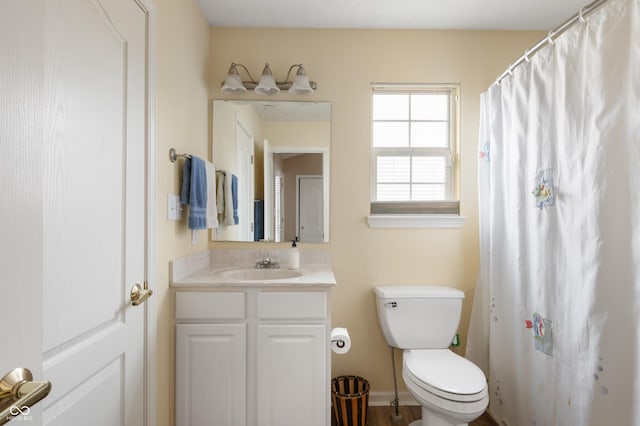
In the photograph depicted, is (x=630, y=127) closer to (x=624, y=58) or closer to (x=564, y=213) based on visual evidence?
(x=624, y=58)

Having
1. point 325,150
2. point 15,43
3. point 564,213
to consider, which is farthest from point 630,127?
point 15,43

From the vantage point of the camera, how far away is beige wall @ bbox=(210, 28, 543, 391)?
2.28m

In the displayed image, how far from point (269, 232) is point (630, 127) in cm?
182

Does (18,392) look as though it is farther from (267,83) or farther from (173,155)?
(267,83)

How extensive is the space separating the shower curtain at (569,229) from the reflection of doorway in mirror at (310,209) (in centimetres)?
104

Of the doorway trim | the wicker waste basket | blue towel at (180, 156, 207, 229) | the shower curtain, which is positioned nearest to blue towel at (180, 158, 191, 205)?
blue towel at (180, 156, 207, 229)

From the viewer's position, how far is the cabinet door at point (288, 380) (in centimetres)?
171

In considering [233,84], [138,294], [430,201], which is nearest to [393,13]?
[233,84]

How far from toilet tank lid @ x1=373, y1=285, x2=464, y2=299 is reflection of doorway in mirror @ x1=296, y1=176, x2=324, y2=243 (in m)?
0.53

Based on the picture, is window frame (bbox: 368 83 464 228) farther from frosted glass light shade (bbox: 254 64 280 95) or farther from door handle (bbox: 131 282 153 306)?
door handle (bbox: 131 282 153 306)

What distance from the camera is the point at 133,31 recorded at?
1.27m

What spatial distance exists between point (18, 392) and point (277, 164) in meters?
1.84

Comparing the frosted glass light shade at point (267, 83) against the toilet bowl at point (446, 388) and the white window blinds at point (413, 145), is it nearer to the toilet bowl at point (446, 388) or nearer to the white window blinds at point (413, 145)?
the white window blinds at point (413, 145)

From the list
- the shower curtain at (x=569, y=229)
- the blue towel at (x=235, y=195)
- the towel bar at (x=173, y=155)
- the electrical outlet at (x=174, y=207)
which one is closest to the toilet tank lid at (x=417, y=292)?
the shower curtain at (x=569, y=229)
